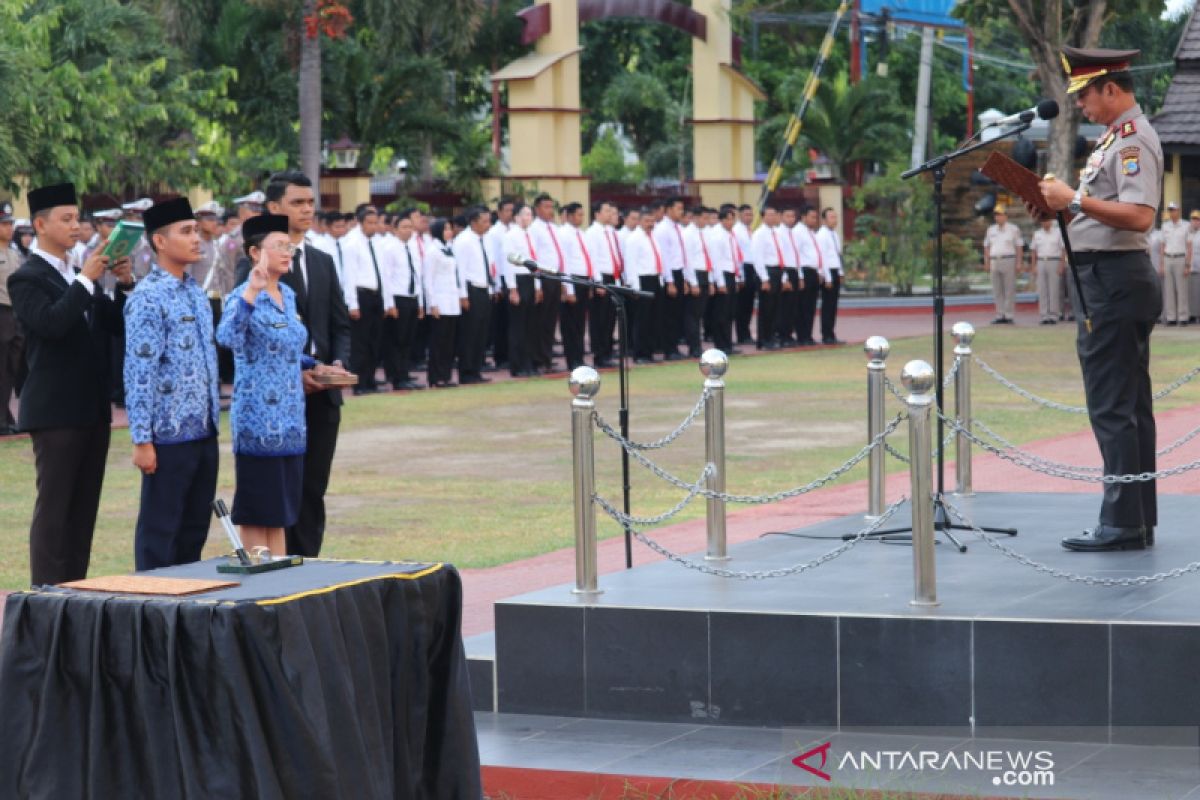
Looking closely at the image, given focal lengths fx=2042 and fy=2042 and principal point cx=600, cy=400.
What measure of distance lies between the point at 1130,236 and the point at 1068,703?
242 cm

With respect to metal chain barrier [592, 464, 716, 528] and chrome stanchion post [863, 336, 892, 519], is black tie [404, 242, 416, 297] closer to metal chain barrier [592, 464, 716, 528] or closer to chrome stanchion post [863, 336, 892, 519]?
chrome stanchion post [863, 336, 892, 519]

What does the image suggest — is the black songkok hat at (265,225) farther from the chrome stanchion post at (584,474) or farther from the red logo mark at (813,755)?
the red logo mark at (813,755)

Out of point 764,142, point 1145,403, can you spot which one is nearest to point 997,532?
point 1145,403

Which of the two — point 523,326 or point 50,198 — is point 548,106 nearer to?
point 523,326

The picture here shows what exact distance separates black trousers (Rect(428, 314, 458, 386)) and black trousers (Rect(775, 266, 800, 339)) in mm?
6949

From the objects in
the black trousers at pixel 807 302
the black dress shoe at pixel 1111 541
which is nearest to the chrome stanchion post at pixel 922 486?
the black dress shoe at pixel 1111 541

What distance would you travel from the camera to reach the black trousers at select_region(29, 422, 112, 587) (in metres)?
8.38

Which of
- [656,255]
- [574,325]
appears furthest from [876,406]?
[656,255]

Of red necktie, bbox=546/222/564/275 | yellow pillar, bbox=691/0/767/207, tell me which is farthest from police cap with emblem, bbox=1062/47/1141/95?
yellow pillar, bbox=691/0/767/207

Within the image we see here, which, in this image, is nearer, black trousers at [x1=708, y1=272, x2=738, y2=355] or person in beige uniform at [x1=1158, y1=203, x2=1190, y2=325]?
black trousers at [x1=708, y1=272, x2=738, y2=355]

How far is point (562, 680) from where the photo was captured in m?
7.59

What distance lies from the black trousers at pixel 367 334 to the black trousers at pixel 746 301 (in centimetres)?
716

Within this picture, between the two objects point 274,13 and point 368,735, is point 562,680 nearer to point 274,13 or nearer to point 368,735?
point 368,735

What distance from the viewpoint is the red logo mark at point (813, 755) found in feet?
21.4
